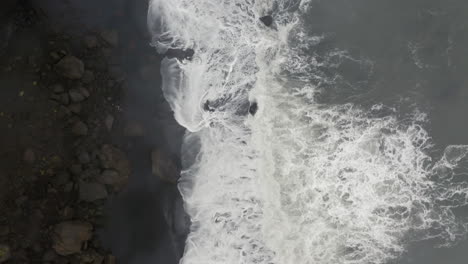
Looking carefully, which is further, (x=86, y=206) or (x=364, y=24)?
(x=364, y=24)

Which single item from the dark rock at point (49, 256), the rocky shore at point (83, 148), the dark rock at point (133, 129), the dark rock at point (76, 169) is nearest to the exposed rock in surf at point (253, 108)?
the rocky shore at point (83, 148)

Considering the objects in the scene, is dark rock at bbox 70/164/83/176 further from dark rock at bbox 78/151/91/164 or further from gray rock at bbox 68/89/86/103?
gray rock at bbox 68/89/86/103

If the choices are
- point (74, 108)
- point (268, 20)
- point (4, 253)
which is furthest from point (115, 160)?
point (268, 20)

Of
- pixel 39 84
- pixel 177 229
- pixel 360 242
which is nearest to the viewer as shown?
pixel 39 84

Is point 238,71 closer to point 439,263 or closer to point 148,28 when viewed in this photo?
point 148,28

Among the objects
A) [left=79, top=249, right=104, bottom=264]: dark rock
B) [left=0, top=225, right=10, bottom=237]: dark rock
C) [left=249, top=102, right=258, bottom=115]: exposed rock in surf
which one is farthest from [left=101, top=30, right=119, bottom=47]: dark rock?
[left=79, top=249, right=104, bottom=264]: dark rock

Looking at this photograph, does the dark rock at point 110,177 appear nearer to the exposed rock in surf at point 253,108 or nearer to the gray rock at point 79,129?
the gray rock at point 79,129

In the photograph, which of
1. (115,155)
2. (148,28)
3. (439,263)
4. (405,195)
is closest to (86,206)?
(115,155)

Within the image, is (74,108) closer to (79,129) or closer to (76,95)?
(76,95)
